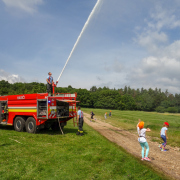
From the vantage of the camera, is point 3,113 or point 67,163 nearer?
point 67,163

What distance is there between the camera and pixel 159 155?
938 centimetres

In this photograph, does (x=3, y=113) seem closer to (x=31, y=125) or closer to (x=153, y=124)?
(x=31, y=125)

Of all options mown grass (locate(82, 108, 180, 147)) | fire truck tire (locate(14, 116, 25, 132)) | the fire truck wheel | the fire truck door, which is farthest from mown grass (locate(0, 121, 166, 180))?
mown grass (locate(82, 108, 180, 147))

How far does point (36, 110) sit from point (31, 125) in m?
1.32

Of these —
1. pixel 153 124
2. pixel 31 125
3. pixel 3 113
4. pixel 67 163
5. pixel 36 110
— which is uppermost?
pixel 36 110

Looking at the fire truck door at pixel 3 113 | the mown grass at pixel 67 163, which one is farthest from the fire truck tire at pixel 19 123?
the mown grass at pixel 67 163

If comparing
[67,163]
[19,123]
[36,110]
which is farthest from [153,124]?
[67,163]

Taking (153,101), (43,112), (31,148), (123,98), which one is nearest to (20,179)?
(31,148)

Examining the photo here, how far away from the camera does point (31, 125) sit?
42.6 feet

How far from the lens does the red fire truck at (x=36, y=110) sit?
12.4 meters

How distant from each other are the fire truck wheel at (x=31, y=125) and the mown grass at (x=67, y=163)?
2.93 m

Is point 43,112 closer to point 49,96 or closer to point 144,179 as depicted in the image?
point 49,96

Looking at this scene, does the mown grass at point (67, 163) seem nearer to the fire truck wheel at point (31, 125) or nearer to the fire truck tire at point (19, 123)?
the fire truck wheel at point (31, 125)

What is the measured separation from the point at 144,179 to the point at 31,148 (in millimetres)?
5731
